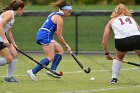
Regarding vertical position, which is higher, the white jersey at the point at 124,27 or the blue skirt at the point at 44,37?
the white jersey at the point at 124,27

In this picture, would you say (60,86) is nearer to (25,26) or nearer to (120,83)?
(120,83)

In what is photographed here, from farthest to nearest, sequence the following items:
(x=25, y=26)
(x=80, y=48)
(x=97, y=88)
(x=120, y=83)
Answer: (x=25, y=26) → (x=80, y=48) → (x=120, y=83) → (x=97, y=88)

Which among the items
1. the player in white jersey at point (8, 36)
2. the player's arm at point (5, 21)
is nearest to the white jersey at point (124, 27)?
the player in white jersey at point (8, 36)

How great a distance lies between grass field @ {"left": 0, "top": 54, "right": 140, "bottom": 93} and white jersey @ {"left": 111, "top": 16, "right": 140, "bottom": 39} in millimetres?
1017

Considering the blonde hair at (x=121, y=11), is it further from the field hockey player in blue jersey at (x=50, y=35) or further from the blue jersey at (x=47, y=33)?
the blue jersey at (x=47, y=33)

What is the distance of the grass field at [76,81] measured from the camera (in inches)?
546

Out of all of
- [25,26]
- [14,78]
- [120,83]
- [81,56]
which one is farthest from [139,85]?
[25,26]

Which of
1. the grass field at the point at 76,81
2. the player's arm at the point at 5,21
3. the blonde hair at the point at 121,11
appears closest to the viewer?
the grass field at the point at 76,81

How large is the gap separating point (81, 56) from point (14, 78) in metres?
8.25

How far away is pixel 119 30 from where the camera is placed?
14859 millimetres

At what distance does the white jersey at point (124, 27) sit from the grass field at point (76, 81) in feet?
3.34

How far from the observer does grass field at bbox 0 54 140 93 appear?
45.5 feet

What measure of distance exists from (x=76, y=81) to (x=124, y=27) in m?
1.72

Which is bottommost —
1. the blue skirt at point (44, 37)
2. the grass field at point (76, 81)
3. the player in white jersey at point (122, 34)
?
the grass field at point (76, 81)
